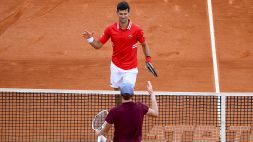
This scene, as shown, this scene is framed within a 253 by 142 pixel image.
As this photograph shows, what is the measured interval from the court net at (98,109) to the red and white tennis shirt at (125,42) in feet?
5.18

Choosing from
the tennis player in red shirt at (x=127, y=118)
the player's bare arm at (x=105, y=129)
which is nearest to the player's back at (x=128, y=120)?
the tennis player in red shirt at (x=127, y=118)

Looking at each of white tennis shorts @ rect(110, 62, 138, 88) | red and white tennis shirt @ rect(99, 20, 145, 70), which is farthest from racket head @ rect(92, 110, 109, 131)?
red and white tennis shirt @ rect(99, 20, 145, 70)

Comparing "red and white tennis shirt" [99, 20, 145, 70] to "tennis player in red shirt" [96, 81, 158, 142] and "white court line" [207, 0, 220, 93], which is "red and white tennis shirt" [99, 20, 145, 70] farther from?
"white court line" [207, 0, 220, 93]

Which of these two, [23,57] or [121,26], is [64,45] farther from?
[121,26]

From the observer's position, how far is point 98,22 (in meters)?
19.8

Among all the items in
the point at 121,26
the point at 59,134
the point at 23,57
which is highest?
the point at 121,26

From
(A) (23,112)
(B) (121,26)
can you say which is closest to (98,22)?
(A) (23,112)

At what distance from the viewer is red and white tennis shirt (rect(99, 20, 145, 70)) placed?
44.2ft

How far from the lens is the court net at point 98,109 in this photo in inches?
610

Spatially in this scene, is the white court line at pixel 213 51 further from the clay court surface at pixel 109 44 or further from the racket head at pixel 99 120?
the racket head at pixel 99 120

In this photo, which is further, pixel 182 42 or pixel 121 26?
pixel 182 42

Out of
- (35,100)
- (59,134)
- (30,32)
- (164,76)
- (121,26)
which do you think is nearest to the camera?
(121,26)

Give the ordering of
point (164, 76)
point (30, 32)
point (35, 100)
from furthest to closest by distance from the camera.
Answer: point (30, 32), point (164, 76), point (35, 100)

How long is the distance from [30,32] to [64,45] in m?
1.01
